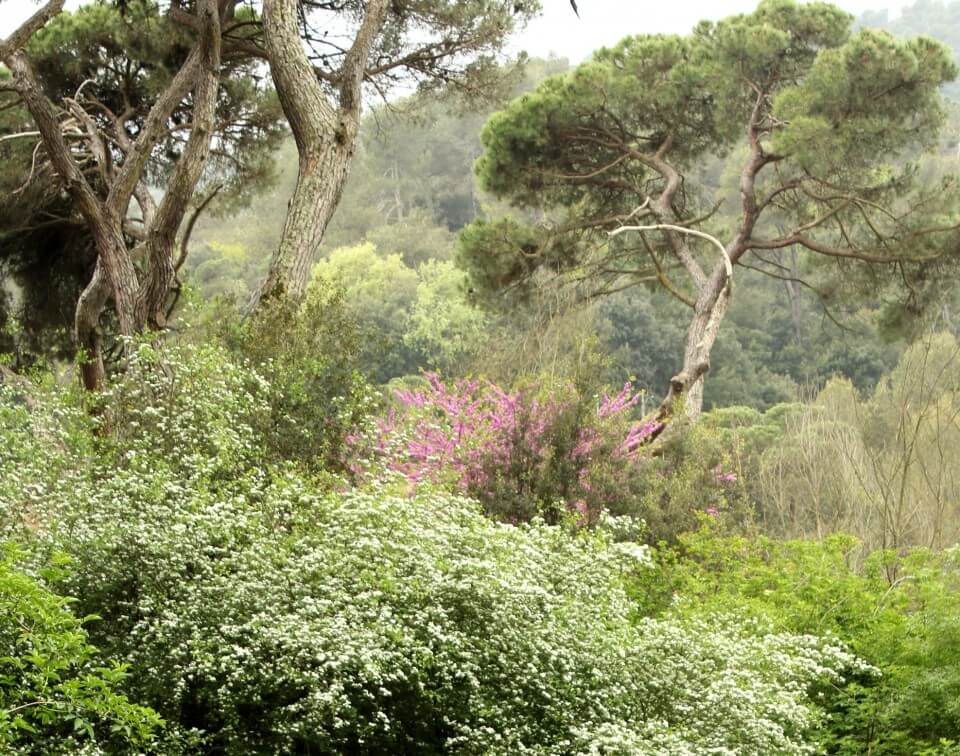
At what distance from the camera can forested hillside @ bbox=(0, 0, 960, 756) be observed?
5090 millimetres

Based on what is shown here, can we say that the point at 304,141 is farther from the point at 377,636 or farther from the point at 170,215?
the point at 377,636

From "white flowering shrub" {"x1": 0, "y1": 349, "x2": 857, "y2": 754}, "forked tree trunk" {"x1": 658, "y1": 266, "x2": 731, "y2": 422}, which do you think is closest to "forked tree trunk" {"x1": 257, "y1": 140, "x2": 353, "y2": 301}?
"white flowering shrub" {"x1": 0, "y1": 349, "x2": 857, "y2": 754}

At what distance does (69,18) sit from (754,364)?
24838mm

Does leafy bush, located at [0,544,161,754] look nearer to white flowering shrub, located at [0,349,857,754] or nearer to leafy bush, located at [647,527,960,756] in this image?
white flowering shrub, located at [0,349,857,754]

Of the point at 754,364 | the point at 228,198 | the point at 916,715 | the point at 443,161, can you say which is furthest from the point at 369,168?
the point at 916,715

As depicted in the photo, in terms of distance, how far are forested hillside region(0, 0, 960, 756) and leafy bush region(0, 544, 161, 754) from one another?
0.08 ft

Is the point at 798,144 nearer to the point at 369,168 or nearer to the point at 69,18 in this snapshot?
the point at 69,18

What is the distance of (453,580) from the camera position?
5.24m

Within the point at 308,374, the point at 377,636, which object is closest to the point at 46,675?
the point at 377,636

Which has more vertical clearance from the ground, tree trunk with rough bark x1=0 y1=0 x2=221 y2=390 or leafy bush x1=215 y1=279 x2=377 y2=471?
tree trunk with rough bark x1=0 y1=0 x2=221 y2=390

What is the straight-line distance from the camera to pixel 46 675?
3.87m

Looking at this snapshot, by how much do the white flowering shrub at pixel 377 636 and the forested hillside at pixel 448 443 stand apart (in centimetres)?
2

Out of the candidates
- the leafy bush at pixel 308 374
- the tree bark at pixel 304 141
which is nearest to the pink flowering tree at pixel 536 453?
the leafy bush at pixel 308 374

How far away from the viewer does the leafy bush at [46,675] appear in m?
3.83
